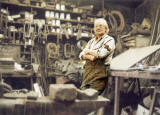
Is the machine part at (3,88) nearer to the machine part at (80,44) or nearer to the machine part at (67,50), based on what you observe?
the machine part at (67,50)

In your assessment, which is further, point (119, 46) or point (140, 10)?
point (140, 10)

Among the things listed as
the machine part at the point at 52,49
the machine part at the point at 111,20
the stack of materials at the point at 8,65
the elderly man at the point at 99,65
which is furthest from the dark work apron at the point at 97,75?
the machine part at the point at 111,20

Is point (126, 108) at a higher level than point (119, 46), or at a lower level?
lower

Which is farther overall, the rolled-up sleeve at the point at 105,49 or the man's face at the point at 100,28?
the man's face at the point at 100,28

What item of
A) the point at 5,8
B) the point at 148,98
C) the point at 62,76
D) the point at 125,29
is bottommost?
the point at 148,98

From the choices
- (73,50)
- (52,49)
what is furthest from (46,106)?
(73,50)

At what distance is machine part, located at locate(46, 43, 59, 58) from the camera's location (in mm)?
5344

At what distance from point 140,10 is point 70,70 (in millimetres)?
2882

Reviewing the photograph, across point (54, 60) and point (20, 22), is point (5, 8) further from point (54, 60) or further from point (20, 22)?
point (54, 60)

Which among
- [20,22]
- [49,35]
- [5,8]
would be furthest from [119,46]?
[5,8]

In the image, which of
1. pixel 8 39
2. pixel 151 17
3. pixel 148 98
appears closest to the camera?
pixel 148 98

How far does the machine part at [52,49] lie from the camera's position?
5344 mm

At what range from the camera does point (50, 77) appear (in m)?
5.32

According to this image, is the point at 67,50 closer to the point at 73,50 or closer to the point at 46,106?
the point at 73,50
